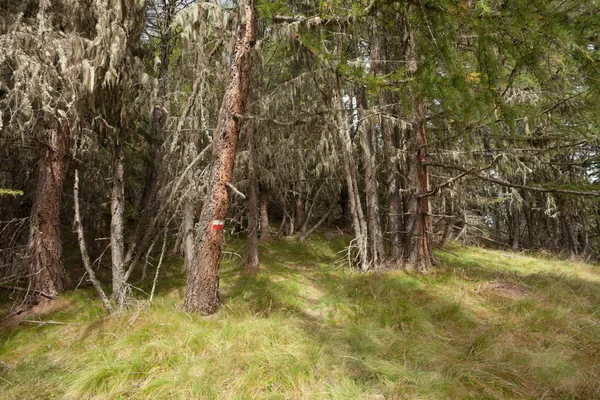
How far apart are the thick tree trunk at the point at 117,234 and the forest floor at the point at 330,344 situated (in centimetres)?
43

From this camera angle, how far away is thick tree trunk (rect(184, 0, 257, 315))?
4660 millimetres

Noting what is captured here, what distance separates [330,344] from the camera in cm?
380

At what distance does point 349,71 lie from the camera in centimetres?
475

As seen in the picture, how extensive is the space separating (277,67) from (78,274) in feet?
28.6

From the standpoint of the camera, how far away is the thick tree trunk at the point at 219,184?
4.66 m

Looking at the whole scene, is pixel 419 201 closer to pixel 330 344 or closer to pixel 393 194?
pixel 393 194

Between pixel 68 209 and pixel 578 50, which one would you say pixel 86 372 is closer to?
pixel 578 50

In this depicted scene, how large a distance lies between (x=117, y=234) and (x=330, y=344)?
407cm

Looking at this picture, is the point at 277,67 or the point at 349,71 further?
the point at 277,67

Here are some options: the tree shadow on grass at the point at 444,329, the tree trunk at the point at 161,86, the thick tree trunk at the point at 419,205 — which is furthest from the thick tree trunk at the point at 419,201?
the tree trunk at the point at 161,86

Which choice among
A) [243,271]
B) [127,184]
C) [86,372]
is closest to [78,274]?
[127,184]

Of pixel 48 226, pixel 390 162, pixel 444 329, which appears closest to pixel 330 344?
pixel 444 329

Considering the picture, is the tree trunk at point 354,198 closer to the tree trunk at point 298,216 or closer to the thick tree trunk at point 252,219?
the thick tree trunk at point 252,219

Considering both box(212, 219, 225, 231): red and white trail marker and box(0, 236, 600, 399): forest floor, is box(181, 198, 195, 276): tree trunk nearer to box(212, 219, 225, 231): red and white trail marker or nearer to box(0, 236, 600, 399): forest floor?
box(0, 236, 600, 399): forest floor
